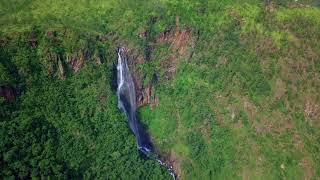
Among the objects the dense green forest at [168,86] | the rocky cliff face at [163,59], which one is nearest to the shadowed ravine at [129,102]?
the rocky cliff face at [163,59]

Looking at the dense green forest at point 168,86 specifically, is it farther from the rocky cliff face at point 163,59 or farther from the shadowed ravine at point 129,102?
the shadowed ravine at point 129,102

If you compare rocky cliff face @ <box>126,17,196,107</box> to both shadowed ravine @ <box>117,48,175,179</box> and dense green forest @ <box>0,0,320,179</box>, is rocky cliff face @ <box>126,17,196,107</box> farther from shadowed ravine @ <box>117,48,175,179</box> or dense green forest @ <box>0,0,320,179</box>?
shadowed ravine @ <box>117,48,175,179</box>

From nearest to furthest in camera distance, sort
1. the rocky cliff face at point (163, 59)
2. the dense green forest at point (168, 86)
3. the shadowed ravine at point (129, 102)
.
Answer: the dense green forest at point (168, 86), the shadowed ravine at point (129, 102), the rocky cliff face at point (163, 59)

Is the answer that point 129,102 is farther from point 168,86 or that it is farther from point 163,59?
point 163,59

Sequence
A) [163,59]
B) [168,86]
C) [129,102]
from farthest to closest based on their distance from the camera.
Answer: [168,86] → [163,59] → [129,102]

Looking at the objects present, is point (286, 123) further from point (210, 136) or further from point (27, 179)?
point (27, 179)

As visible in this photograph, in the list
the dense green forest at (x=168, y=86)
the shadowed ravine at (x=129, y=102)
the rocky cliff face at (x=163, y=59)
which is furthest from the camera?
the rocky cliff face at (x=163, y=59)

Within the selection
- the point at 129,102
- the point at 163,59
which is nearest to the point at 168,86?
the point at 163,59

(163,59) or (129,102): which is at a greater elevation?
(163,59)
